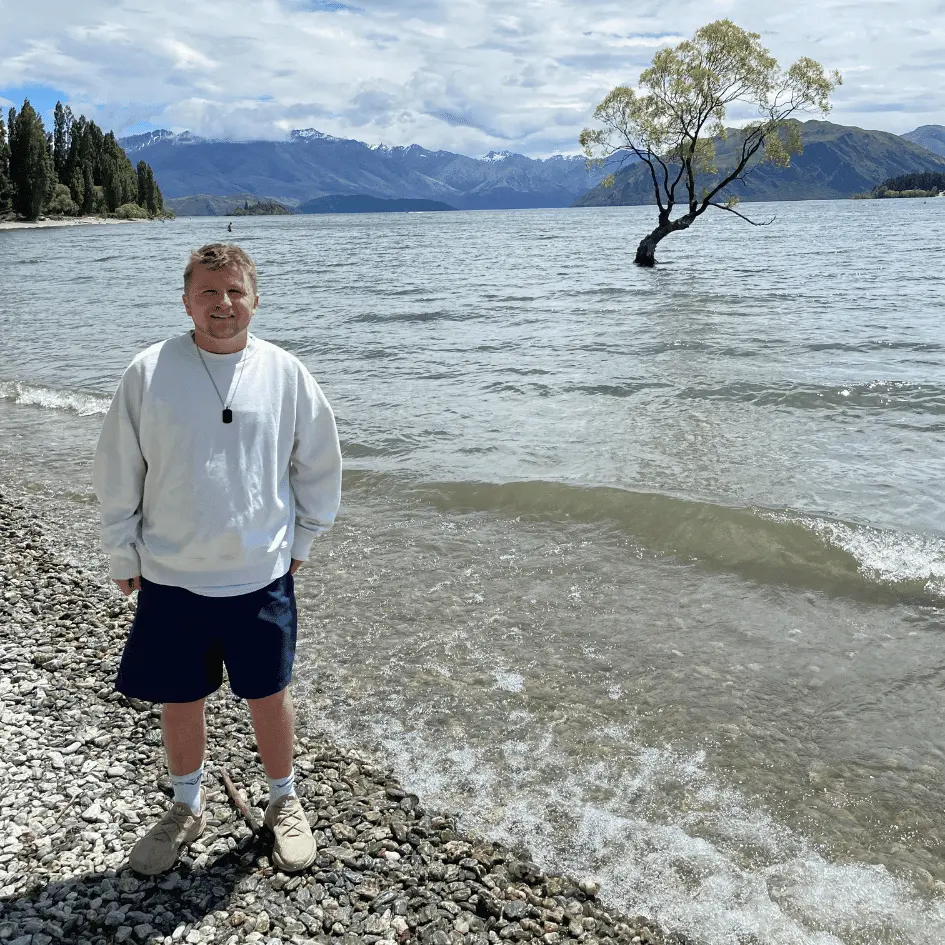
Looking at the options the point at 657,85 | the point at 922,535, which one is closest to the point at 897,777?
the point at 922,535

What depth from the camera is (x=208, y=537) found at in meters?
3.42

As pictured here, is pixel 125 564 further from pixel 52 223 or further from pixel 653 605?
pixel 52 223

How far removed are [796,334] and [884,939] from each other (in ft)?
64.2

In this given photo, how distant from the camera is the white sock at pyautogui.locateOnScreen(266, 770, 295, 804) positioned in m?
4.03

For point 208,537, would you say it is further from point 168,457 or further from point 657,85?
point 657,85

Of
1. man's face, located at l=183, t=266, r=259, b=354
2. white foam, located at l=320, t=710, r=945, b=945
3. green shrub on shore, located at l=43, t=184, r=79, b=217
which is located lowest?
white foam, located at l=320, t=710, r=945, b=945

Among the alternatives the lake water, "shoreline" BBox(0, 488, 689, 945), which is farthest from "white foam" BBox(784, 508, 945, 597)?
"shoreline" BBox(0, 488, 689, 945)

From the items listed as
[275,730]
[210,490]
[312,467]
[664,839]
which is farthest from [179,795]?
[664,839]

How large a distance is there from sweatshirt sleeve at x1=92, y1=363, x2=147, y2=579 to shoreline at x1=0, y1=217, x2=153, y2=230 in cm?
13674

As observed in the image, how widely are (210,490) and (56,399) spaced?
13624 millimetres

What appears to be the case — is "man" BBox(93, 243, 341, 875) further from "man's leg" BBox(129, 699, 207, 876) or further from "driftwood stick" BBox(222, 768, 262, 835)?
"driftwood stick" BBox(222, 768, 262, 835)

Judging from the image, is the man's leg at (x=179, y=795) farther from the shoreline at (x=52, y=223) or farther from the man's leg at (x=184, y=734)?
the shoreline at (x=52, y=223)

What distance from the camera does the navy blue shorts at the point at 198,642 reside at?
3484 millimetres

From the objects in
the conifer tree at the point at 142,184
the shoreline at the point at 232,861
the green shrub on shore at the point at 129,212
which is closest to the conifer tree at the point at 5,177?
the green shrub on shore at the point at 129,212
